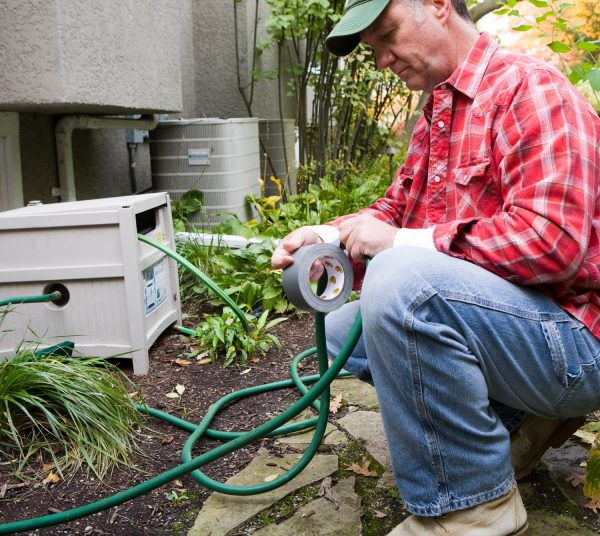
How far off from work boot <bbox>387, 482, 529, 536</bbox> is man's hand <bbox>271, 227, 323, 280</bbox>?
25.9 inches

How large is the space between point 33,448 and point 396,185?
134 centimetres

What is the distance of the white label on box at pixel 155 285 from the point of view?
297 cm

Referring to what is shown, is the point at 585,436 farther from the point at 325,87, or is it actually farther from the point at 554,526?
the point at 325,87

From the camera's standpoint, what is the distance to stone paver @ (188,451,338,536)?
187 centimetres

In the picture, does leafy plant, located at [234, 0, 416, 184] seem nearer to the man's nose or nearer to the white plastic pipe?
the white plastic pipe

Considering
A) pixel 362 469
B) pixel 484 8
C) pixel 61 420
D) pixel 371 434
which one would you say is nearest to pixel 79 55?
pixel 61 420

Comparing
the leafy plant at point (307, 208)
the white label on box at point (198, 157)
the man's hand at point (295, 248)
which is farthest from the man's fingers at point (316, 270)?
the white label on box at point (198, 157)

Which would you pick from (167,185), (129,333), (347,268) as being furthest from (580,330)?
(167,185)

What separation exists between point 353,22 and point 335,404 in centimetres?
138

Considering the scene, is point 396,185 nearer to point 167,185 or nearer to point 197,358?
point 197,358

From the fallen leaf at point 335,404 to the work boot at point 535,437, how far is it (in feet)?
2.47

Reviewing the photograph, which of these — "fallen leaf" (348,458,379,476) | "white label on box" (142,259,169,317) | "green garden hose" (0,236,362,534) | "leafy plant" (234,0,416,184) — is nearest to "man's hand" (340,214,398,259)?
"green garden hose" (0,236,362,534)

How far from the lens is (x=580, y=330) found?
1.48 metres

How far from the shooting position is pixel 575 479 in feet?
6.42
